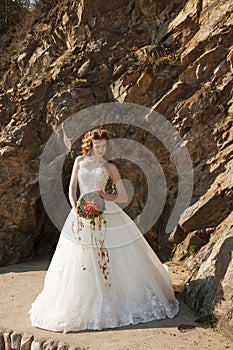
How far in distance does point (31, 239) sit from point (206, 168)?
389 cm

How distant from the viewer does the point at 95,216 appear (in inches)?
209

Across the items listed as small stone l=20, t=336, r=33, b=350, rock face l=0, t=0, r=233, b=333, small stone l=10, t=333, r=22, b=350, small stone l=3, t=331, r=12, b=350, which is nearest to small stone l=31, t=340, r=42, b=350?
small stone l=20, t=336, r=33, b=350

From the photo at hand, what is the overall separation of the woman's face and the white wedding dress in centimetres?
22

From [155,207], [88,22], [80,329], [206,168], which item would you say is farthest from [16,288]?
[88,22]

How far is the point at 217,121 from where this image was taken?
26.5ft

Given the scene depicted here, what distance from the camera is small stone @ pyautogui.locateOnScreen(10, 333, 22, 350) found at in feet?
16.5

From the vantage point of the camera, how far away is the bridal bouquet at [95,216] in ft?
Result: 17.2

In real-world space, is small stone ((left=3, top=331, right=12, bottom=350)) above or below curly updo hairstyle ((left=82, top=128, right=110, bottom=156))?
below

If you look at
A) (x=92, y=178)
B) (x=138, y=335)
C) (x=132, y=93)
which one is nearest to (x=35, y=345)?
(x=138, y=335)

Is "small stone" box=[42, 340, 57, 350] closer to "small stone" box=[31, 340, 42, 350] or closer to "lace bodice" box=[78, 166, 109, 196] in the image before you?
"small stone" box=[31, 340, 42, 350]

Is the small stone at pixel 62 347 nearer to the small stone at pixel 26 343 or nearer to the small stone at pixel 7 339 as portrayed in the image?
the small stone at pixel 26 343

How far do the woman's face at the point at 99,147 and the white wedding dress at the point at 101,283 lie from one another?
0.71ft

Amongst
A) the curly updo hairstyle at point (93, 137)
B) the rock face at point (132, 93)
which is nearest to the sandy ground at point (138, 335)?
the rock face at point (132, 93)

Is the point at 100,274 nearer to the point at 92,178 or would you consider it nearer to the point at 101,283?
the point at 101,283
